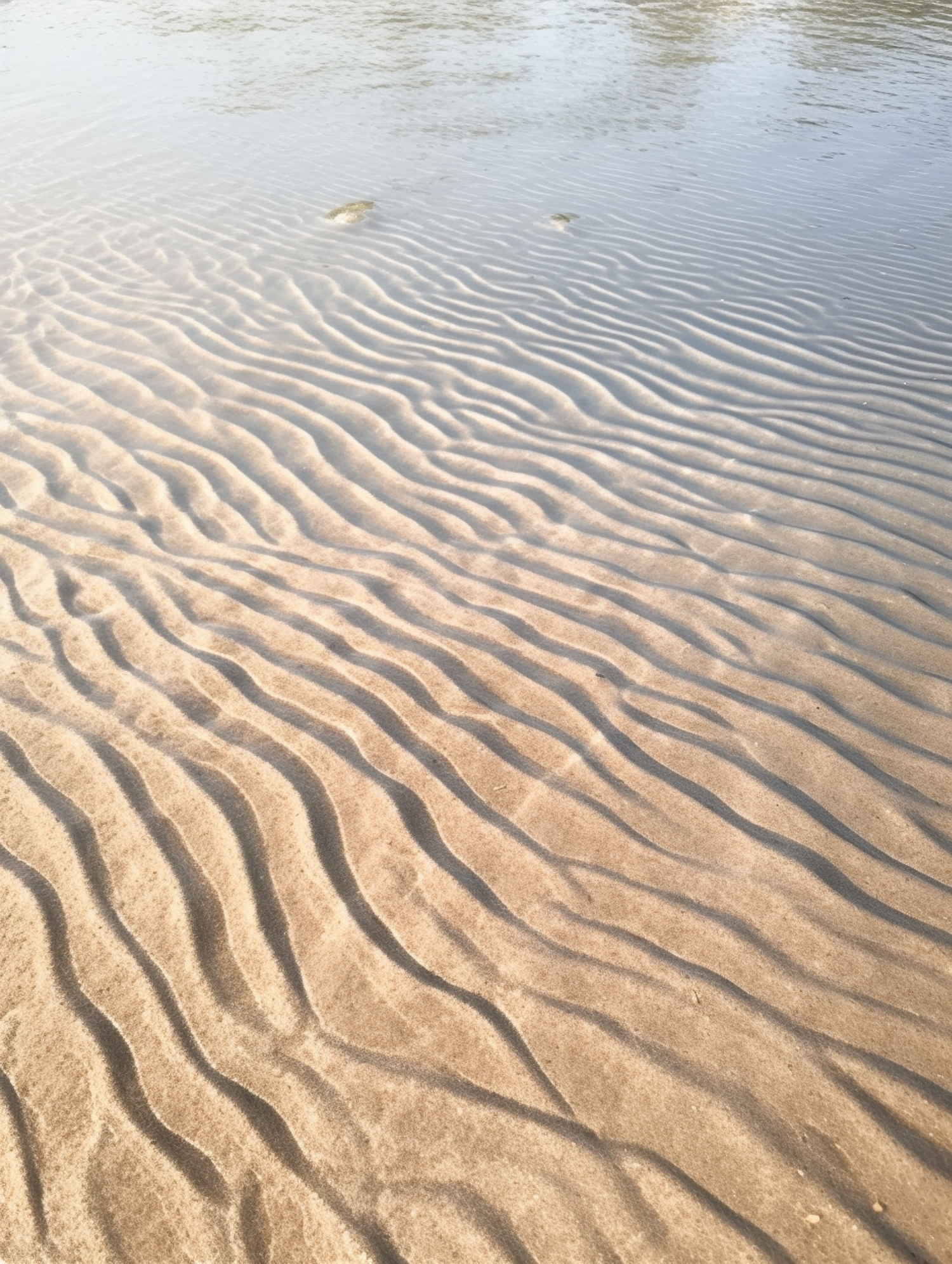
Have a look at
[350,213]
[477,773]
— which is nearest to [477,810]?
[477,773]

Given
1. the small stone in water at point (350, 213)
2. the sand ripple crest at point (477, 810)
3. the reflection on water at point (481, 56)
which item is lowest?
the sand ripple crest at point (477, 810)

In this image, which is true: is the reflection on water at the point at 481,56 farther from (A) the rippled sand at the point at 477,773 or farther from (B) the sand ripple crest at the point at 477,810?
(B) the sand ripple crest at the point at 477,810

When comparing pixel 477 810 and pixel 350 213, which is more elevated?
pixel 350 213

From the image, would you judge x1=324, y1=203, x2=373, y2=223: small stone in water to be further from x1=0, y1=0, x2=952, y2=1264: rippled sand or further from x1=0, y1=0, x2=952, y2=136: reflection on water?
x1=0, y1=0, x2=952, y2=136: reflection on water

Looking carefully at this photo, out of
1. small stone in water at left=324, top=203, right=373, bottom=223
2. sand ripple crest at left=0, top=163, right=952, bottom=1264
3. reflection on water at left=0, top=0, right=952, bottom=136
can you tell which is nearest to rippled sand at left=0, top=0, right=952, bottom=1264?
sand ripple crest at left=0, top=163, right=952, bottom=1264

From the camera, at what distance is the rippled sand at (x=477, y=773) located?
172cm

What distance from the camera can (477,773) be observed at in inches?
100

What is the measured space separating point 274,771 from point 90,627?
101cm

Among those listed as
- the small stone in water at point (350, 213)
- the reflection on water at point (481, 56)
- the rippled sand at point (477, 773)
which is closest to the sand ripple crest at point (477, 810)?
the rippled sand at point (477, 773)

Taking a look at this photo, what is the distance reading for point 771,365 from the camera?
477cm

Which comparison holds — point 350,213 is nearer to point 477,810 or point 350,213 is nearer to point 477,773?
point 477,773

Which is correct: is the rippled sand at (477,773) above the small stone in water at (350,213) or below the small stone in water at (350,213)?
below

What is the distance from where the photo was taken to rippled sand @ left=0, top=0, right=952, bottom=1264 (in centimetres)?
172

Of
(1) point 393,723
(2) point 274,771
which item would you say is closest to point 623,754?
(1) point 393,723
